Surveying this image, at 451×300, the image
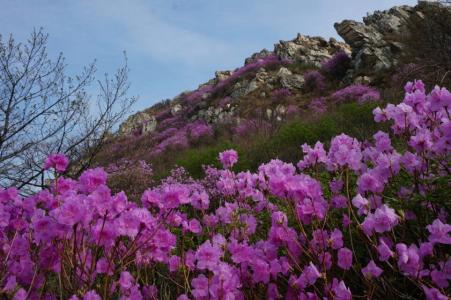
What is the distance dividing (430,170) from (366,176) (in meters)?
0.54

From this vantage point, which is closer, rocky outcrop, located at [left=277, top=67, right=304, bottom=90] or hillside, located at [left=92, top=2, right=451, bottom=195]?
hillside, located at [left=92, top=2, right=451, bottom=195]

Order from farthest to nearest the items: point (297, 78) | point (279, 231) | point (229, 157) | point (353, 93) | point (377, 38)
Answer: point (297, 78) < point (377, 38) < point (353, 93) < point (229, 157) < point (279, 231)

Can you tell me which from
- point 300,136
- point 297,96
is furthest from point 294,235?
point 297,96

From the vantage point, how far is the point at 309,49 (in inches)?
950

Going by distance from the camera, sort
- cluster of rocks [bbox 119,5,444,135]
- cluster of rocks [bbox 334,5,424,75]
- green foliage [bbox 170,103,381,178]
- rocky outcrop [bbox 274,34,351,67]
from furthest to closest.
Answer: rocky outcrop [bbox 274,34,351,67]
cluster of rocks [bbox 119,5,444,135]
cluster of rocks [bbox 334,5,424,75]
green foliage [bbox 170,103,381,178]

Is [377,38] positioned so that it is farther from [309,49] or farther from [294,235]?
[294,235]

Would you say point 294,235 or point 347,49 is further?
point 347,49

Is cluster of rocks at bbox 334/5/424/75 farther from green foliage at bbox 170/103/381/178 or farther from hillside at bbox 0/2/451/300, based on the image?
hillside at bbox 0/2/451/300

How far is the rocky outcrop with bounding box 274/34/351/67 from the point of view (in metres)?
22.5

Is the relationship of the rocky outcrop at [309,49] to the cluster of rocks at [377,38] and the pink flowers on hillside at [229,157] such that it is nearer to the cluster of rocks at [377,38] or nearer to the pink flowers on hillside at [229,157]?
the cluster of rocks at [377,38]

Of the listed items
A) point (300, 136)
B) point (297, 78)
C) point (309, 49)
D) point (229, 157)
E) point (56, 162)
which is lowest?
point (300, 136)

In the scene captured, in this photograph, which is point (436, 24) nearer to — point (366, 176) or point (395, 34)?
point (395, 34)

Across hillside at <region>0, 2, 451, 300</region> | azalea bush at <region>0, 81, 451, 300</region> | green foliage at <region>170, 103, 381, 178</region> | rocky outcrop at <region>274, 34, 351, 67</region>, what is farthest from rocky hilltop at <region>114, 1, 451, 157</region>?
azalea bush at <region>0, 81, 451, 300</region>

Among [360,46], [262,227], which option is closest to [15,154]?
[262,227]
